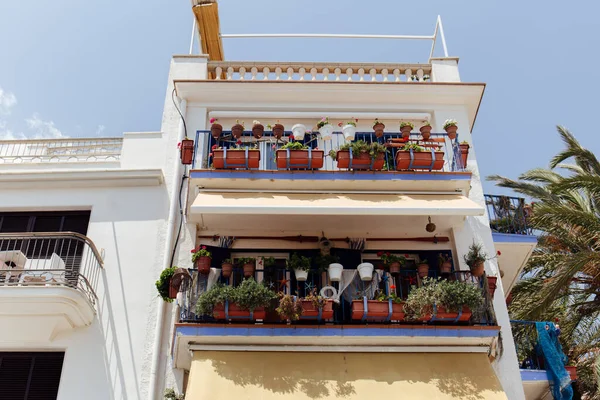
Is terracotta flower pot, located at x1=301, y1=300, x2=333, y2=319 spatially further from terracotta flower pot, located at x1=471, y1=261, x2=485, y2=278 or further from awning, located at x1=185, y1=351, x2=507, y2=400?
terracotta flower pot, located at x1=471, y1=261, x2=485, y2=278

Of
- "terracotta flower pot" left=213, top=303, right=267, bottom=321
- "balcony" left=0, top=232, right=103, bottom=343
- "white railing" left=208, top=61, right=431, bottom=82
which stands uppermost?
"white railing" left=208, top=61, right=431, bottom=82

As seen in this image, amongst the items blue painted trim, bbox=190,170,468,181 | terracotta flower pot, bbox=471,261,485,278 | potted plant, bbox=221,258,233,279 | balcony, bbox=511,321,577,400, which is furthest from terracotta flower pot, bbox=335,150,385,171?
balcony, bbox=511,321,577,400

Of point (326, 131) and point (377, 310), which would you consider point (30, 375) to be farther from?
point (326, 131)

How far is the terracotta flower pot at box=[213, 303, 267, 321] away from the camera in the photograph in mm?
9781

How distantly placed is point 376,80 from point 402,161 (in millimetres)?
3248

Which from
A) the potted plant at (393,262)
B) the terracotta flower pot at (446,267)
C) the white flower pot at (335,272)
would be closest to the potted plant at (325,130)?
the potted plant at (393,262)

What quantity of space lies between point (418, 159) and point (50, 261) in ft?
23.4

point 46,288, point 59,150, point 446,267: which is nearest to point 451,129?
point 446,267

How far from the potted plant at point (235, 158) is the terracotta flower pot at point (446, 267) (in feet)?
12.9

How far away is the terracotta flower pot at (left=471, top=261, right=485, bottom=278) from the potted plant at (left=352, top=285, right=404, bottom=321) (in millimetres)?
1712

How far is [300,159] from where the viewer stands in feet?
37.7

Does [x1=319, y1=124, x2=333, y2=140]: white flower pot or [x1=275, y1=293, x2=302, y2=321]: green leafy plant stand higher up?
[x1=319, y1=124, x2=333, y2=140]: white flower pot

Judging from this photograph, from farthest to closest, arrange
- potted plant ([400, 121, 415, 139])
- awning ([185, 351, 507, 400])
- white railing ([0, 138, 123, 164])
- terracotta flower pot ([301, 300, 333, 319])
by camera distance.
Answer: white railing ([0, 138, 123, 164]) → potted plant ([400, 121, 415, 139]) → terracotta flower pot ([301, 300, 333, 319]) → awning ([185, 351, 507, 400])

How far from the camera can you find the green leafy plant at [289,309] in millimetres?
9695
